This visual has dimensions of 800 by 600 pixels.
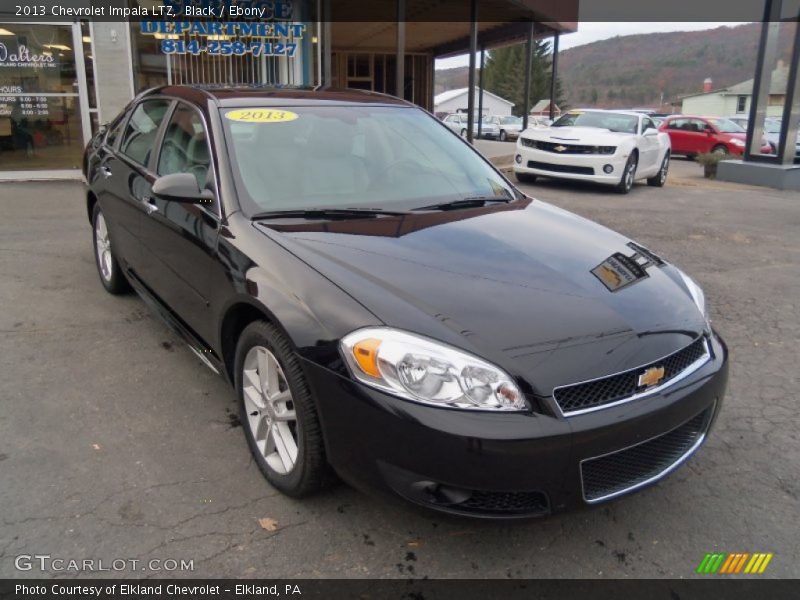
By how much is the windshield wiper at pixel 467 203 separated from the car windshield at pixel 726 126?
22.5 meters

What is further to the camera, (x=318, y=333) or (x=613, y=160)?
(x=613, y=160)

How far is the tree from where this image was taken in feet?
244

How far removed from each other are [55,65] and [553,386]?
11.2m

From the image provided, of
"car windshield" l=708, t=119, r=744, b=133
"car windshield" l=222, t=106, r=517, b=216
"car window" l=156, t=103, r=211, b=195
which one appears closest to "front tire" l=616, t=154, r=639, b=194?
"car windshield" l=222, t=106, r=517, b=216

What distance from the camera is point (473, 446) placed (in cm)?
203

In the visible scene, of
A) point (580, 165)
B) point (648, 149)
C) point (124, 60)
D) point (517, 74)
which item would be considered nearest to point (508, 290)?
point (580, 165)

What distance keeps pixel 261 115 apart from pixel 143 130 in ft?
4.25

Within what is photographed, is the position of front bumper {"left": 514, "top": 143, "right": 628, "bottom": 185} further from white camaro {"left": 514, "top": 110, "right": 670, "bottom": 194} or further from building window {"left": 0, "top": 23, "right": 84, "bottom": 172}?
building window {"left": 0, "top": 23, "right": 84, "bottom": 172}

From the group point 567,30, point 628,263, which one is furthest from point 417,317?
point 567,30

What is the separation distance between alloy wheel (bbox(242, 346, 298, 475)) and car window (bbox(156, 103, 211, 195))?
1.01 meters

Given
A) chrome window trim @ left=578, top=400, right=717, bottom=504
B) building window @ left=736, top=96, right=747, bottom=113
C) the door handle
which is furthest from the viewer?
building window @ left=736, top=96, right=747, bottom=113

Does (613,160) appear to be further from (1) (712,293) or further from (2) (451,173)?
(2) (451,173)

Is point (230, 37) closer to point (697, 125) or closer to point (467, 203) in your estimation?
point (467, 203)

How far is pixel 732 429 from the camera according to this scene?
3.33 m
